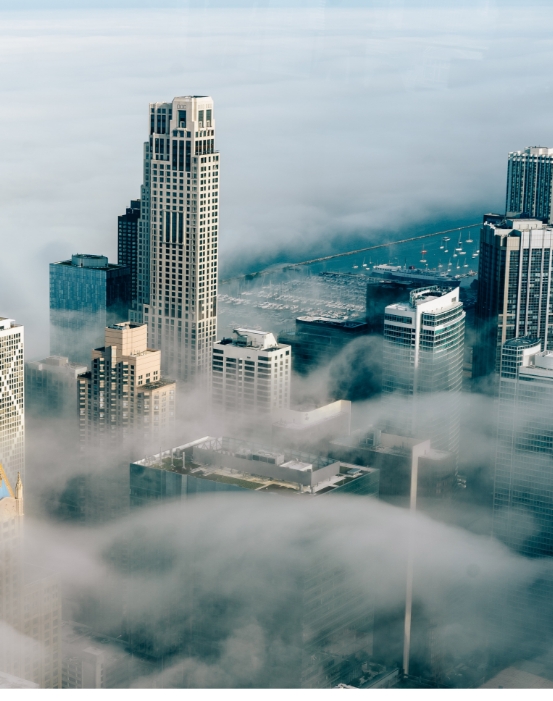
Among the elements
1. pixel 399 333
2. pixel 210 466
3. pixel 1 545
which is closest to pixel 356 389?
pixel 399 333

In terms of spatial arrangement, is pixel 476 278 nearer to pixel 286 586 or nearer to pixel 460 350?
pixel 460 350

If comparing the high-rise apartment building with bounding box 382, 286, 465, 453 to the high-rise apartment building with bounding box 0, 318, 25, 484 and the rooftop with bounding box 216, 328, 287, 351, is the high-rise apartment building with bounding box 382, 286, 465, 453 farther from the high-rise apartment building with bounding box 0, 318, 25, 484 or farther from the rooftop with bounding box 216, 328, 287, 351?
the high-rise apartment building with bounding box 0, 318, 25, 484

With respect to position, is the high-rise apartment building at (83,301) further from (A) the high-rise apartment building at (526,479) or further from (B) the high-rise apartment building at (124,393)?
(A) the high-rise apartment building at (526,479)

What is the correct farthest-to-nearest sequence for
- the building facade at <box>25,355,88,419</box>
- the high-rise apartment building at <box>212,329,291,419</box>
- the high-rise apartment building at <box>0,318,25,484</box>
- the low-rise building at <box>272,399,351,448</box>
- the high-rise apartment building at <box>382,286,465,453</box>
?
the high-rise apartment building at <box>382,286,465,453</box> < the building facade at <box>25,355,88,419</box> < the high-rise apartment building at <box>212,329,291,419</box> < the high-rise apartment building at <box>0,318,25,484</box> < the low-rise building at <box>272,399,351,448</box>

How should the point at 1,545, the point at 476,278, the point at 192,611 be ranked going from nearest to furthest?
the point at 1,545
the point at 192,611
the point at 476,278

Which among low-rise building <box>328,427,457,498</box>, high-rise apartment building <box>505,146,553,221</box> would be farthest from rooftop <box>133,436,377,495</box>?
high-rise apartment building <box>505,146,553,221</box>

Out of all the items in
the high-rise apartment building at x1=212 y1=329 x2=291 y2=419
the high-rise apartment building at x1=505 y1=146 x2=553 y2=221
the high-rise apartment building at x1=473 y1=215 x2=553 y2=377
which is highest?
the high-rise apartment building at x1=505 y1=146 x2=553 y2=221

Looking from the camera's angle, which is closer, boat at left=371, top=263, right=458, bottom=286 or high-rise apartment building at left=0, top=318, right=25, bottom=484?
high-rise apartment building at left=0, top=318, right=25, bottom=484
